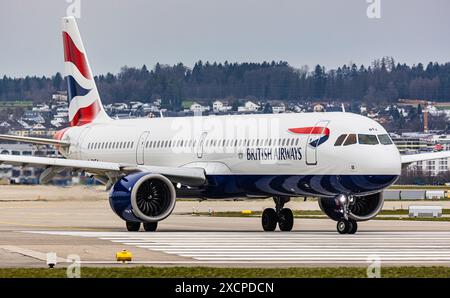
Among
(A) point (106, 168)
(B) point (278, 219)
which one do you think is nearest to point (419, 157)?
(B) point (278, 219)

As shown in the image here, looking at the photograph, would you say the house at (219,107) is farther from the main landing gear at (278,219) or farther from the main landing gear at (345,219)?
the main landing gear at (345,219)

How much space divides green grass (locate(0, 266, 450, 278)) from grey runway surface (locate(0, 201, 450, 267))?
1658 mm

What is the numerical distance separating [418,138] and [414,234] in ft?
155

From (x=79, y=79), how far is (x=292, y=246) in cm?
2320

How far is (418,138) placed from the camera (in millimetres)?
88438

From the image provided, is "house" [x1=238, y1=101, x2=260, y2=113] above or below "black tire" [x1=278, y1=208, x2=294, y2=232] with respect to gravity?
above

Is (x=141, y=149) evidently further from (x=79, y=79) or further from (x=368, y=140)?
(x=368, y=140)


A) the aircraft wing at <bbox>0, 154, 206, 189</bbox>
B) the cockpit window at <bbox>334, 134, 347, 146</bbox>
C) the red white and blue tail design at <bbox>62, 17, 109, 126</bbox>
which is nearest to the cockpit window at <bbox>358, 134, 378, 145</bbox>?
the cockpit window at <bbox>334, 134, 347, 146</bbox>

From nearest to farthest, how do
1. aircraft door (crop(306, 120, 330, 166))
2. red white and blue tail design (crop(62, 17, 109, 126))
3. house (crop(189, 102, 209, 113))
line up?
aircraft door (crop(306, 120, 330, 166)) < red white and blue tail design (crop(62, 17, 109, 126)) < house (crop(189, 102, 209, 113))

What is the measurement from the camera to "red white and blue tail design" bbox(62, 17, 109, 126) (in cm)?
5525

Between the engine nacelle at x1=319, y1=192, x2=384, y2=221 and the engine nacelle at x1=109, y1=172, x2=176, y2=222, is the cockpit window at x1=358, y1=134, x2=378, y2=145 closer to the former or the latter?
the engine nacelle at x1=319, y1=192, x2=384, y2=221

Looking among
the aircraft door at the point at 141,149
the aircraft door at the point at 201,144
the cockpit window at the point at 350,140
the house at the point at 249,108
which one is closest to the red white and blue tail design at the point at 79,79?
the aircraft door at the point at 141,149
